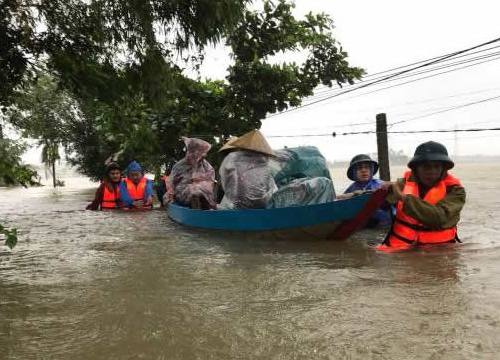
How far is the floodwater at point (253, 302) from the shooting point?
9.57 ft

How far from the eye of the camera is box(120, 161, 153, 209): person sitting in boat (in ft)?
39.1

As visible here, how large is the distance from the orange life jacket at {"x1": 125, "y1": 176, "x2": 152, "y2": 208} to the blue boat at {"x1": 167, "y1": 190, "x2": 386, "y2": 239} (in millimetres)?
4908

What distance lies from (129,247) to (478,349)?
17.4ft

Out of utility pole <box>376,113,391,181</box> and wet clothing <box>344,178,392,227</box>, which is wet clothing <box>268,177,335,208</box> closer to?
wet clothing <box>344,178,392,227</box>

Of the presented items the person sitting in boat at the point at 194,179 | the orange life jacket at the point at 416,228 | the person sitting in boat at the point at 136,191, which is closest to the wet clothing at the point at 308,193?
the orange life jacket at the point at 416,228

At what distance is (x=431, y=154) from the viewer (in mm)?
5109

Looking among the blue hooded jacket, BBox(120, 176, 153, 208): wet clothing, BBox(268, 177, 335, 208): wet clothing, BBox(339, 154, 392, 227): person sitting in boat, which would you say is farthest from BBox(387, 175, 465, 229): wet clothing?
BBox(120, 176, 153, 208): wet clothing

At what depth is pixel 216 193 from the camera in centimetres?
976

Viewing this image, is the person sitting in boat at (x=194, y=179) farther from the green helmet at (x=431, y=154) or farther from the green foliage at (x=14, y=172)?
the green foliage at (x=14, y=172)

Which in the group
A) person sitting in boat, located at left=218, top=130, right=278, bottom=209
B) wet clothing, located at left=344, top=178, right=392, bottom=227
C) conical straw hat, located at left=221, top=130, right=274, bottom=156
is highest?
conical straw hat, located at left=221, top=130, right=274, bottom=156

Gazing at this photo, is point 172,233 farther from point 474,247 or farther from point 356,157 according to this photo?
point 474,247

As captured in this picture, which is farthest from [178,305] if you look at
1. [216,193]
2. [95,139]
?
[95,139]

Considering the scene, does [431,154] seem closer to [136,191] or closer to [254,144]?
[254,144]

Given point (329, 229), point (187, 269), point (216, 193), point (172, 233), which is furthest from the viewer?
point (216, 193)
